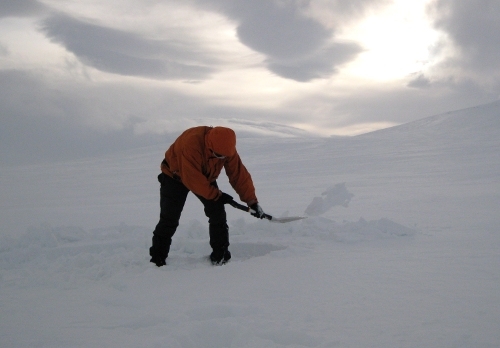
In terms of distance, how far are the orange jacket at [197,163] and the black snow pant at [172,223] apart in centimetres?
11

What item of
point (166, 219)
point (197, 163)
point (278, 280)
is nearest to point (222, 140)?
point (197, 163)

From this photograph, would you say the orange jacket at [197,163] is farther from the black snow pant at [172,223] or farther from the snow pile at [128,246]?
the snow pile at [128,246]

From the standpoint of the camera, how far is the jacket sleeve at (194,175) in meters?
3.20

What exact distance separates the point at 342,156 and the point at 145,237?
420 inches

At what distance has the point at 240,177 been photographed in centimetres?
361

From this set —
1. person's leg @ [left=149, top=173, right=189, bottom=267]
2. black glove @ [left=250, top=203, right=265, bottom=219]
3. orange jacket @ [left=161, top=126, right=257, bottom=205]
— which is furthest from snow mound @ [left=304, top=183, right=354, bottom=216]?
person's leg @ [left=149, top=173, right=189, bottom=267]

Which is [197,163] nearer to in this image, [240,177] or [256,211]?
[240,177]

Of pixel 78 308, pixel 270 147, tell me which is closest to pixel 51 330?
pixel 78 308

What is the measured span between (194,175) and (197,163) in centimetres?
11

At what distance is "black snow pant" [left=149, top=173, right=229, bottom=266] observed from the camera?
3.42 meters

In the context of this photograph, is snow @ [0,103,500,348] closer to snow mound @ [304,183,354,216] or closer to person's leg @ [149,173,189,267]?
snow mound @ [304,183,354,216]

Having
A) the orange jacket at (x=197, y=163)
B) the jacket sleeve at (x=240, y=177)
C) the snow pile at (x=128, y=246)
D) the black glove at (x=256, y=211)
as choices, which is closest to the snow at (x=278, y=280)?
the snow pile at (x=128, y=246)

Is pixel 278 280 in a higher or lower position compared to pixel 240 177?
lower

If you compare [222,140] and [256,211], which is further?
[256,211]
